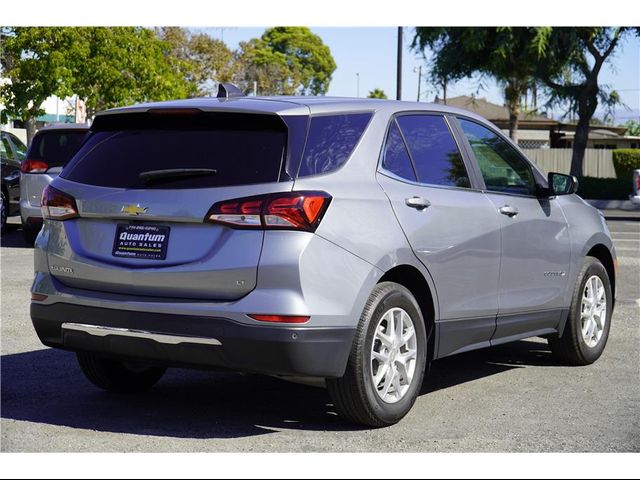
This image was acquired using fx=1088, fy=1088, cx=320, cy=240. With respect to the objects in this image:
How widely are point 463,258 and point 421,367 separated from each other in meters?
0.74

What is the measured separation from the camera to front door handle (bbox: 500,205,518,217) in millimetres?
6801

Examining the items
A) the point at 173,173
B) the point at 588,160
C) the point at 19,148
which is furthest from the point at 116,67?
the point at 173,173

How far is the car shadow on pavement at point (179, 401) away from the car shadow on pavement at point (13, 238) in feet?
30.2

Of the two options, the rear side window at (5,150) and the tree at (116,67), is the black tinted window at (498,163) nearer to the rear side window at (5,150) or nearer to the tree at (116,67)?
the rear side window at (5,150)

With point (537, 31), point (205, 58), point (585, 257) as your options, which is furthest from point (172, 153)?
point (205, 58)

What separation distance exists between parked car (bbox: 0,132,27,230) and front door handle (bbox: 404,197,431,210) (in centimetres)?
1321

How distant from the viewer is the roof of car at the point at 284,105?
18.1 ft

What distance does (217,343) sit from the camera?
5195 millimetres

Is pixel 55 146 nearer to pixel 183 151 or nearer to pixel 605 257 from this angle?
pixel 605 257

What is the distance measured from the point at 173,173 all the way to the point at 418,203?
4.54ft

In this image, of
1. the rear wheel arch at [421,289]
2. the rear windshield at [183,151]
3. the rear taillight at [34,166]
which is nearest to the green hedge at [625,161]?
the rear taillight at [34,166]

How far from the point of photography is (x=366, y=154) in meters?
5.75

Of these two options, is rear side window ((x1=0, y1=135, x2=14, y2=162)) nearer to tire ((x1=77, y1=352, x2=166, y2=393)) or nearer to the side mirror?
tire ((x1=77, y1=352, x2=166, y2=393))

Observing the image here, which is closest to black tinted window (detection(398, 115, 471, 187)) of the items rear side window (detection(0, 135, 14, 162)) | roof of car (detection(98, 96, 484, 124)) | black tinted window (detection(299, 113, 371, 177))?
roof of car (detection(98, 96, 484, 124))
